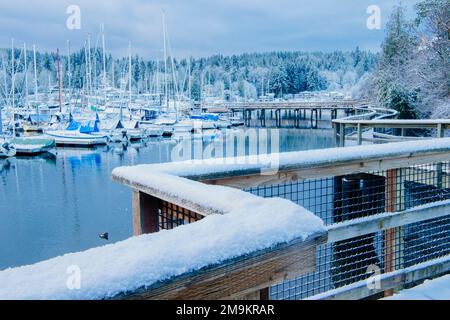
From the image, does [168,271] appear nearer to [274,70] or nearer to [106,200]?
[106,200]

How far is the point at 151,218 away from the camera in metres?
2.12

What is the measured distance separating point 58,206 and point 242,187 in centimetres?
1664

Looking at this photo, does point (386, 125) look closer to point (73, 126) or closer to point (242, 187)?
point (242, 187)

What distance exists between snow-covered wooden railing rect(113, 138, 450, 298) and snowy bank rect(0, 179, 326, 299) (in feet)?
0.06

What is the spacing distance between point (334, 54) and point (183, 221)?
106 metres

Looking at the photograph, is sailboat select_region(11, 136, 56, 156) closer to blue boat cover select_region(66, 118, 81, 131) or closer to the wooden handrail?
blue boat cover select_region(66, 118, 81, 131)

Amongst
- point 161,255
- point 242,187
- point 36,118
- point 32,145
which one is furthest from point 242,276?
point 36,118

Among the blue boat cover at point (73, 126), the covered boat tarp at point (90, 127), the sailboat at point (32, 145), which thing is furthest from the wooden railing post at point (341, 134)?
the blue boat cover at point (73, 126)

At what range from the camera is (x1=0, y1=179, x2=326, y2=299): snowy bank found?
0.88 metres

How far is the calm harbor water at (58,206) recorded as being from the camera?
13555mm

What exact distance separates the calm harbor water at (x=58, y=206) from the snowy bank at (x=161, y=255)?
12333mm

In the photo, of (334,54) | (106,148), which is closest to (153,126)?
(106,148)

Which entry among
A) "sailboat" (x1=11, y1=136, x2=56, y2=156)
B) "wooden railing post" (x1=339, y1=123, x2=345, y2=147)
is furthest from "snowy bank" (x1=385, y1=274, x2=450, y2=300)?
"sailboat" (x1=11, y1=136, x2=56, y2=156)

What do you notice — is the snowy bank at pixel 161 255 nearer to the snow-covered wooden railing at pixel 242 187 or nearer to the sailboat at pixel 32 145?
the snow-covered wooden railing at pixel 242 187
